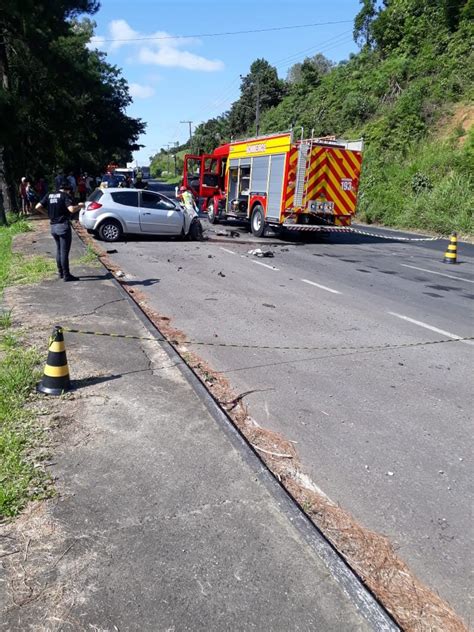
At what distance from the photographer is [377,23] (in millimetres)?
42344

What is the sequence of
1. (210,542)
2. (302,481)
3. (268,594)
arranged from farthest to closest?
(302,481) < (210,542) < (268,594)

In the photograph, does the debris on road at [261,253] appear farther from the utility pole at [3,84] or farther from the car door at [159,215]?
the utility pole at [3,84]

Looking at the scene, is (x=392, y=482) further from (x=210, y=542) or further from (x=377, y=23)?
(x=377, y=23)

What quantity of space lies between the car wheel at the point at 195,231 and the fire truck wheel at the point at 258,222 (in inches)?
94.2

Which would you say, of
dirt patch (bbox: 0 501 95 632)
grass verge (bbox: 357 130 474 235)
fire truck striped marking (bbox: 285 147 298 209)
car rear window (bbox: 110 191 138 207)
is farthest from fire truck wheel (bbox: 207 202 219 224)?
dirt patch (bbox: 0 501 95 632)

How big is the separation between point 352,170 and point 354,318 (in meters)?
10.4

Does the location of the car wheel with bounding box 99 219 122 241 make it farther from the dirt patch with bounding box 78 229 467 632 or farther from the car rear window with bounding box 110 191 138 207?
the dirt patch with bounding box 78 229 467 632

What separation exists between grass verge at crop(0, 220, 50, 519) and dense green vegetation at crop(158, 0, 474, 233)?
66.1 feet

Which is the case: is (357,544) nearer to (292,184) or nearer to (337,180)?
(292,184)

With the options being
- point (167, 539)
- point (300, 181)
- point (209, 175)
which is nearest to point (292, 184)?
point (300, 181)

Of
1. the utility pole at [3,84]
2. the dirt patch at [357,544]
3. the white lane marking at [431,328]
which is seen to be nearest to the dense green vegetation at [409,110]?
the white lane marking at [431,328]

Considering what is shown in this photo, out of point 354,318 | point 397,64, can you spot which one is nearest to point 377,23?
point 397,64

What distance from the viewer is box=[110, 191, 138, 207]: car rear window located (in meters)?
15.4

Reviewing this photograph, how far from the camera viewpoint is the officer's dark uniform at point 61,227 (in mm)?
9445
